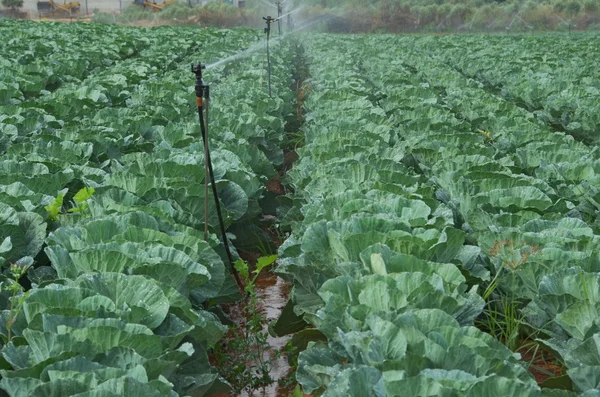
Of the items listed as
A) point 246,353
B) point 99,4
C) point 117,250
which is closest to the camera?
point 117,250

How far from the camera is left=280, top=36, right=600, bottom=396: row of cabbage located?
93.9 inches

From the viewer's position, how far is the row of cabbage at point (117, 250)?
2395mm

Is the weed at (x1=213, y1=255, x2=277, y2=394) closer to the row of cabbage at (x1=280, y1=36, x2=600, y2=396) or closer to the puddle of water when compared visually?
the puddle of water

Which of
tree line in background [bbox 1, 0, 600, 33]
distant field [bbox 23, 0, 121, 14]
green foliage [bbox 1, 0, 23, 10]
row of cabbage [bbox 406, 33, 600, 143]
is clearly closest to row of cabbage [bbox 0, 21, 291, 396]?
row of cabbage [bbox 406, 33, 600, 143]

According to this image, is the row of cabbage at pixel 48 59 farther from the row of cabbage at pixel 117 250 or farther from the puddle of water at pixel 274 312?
the puddle of water at pixel 274 312

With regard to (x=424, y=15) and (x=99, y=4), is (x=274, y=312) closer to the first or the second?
(x=424, y=15)

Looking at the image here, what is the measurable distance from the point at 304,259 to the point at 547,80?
29.7 ft

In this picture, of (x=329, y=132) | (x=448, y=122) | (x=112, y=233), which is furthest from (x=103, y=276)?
(x=448, y=122)

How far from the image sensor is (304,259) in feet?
12.0

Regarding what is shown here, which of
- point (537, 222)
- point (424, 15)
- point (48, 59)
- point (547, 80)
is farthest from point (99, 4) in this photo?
point (537, 222)

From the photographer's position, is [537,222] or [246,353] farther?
[246,353]

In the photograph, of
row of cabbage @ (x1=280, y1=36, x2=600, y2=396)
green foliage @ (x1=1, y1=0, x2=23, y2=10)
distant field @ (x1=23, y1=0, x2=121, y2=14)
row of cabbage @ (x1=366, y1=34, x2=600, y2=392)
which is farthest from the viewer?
distant field @ (x1=23, y1=0, x2=121, y2=14)

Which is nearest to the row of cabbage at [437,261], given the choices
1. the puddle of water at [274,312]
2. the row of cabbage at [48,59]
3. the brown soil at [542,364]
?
the brown soil at [542,364]

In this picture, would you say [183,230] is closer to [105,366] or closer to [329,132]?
[105,366]
